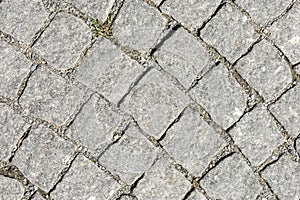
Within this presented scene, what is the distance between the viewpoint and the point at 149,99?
9.30 feet

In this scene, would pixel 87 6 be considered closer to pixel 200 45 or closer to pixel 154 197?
pixel 200 45

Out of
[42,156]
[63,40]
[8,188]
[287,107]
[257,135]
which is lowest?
[8,188]

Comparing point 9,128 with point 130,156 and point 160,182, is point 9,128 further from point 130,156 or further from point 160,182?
point 160,182

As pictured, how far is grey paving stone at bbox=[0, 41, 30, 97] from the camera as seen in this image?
9.09 feet

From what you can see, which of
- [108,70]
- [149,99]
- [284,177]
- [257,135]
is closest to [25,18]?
[108,70]

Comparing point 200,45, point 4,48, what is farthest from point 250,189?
point 4,48

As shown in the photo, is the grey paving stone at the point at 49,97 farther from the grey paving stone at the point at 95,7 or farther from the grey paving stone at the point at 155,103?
the grey paving stone at the point at 95,7

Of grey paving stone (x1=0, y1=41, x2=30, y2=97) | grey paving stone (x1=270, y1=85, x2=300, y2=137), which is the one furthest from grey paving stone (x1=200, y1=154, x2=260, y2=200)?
grey paving stone (x1=0, y1=41, x2=30, y2=97)

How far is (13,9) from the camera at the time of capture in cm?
276

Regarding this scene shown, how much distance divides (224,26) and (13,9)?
1.21m

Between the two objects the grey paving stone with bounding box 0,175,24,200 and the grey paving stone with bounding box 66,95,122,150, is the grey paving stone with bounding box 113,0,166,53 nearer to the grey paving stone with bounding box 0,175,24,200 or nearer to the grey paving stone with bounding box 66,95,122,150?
the grey paving stone with bounding box 66,95,122,150

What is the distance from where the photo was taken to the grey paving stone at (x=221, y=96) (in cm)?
285

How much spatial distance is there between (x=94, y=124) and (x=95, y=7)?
2.19 ft

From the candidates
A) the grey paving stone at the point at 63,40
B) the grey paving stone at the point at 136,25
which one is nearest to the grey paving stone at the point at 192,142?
the grey paving stone at the point at 136,25
